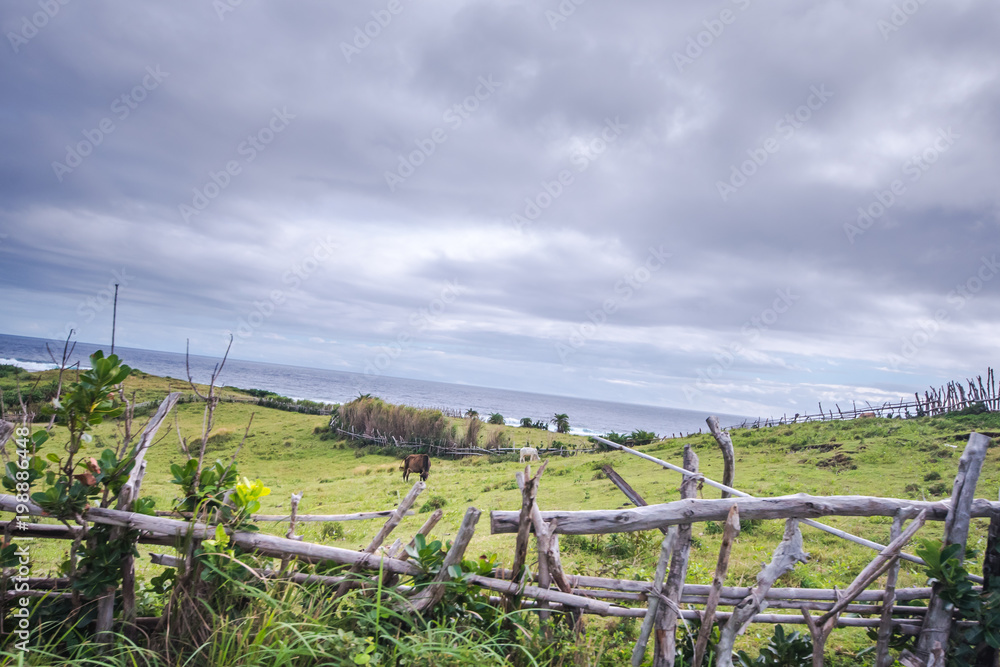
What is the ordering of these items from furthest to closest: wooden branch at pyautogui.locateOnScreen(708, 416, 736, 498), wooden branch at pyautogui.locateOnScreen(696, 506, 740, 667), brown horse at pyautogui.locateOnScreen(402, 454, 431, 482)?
brown horse at pyautogui.locateOnScreen(402, 454, 431, 482), wooden branch at pyautogui.locateOnScreen(708, 416, 736, 498), wooden branch at pyautogui.locateOnScreen(696, 506, 740, 667)

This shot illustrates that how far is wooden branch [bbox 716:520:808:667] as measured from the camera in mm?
2842

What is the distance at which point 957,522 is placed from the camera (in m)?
2.96

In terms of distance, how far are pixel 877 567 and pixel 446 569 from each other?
241 cm

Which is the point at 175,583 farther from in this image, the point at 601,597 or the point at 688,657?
the point at 688,657

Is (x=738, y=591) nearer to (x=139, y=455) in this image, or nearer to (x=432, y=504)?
(x=139, y=455)

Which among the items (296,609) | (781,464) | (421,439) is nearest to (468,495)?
(781,464)

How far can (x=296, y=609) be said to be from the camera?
2.75m

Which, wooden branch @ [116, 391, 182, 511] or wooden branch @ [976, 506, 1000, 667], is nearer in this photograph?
wooden branch @ [116, 391, 182, 511]

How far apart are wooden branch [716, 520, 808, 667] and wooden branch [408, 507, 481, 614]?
153 centimetres

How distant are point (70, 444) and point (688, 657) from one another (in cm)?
383

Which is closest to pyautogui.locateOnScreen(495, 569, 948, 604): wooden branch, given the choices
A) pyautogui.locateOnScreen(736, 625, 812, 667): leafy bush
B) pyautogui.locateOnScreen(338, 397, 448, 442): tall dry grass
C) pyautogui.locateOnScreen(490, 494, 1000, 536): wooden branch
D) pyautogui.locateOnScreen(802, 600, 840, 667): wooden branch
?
pyautogui.locateOnScreen(736, 625, 812, 667): leafy bush

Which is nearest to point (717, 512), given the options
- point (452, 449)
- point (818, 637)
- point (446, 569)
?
point (818, 637)

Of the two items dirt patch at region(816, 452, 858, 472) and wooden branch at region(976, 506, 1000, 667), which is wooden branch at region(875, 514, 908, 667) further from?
dirt patch at region(816, 452, 858, 472)

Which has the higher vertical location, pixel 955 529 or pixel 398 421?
pixel 955 529
